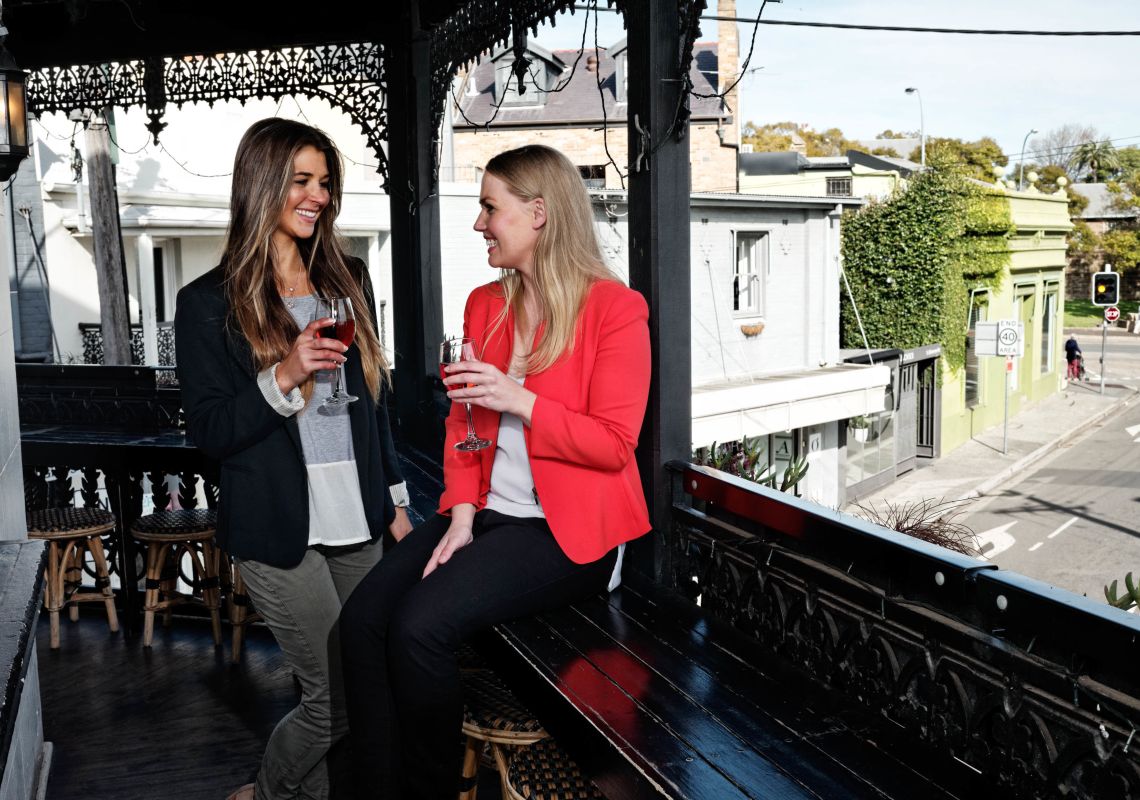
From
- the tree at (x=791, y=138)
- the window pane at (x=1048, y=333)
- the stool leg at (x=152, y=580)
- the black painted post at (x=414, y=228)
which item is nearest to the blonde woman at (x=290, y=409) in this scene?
the stool leg at (x=152, y=580)

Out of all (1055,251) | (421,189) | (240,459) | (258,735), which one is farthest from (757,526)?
(1055,251)

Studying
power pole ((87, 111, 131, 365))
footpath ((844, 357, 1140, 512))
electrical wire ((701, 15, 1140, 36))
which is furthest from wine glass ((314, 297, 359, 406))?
footpath ((844, 357, 1140, 512))

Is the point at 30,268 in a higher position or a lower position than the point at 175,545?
higher

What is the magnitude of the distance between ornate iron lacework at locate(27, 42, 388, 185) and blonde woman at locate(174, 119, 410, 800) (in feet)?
11.3

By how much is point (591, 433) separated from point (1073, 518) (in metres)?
17.4

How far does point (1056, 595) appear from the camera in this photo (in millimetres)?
1799

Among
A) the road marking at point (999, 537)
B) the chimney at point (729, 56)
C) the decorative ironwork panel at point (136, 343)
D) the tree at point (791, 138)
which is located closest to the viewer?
the road marking at point (999, 537)

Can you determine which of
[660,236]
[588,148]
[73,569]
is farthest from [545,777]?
→ [588,148]

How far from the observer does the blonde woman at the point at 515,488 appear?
2.45 metres

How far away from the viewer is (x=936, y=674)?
2098mm

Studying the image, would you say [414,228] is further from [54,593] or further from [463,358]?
[463,358]

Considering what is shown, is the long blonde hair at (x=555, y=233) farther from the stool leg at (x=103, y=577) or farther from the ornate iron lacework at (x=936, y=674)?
the stool leg at (x=103, y=577)

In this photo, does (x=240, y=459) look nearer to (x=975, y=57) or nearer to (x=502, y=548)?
(x=502, y=548)

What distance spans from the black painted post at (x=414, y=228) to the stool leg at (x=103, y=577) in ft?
5.82
